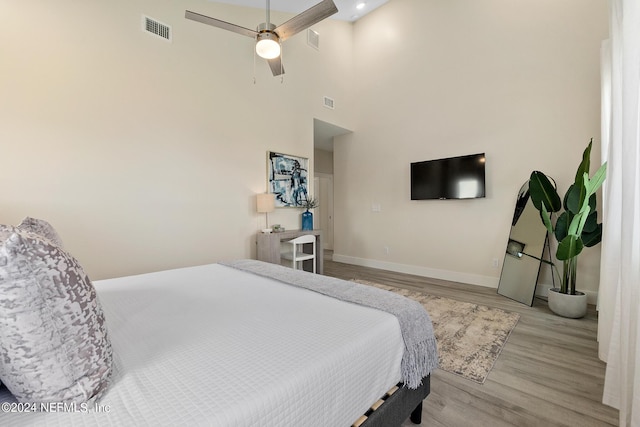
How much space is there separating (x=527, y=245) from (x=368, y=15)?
485 centimetres

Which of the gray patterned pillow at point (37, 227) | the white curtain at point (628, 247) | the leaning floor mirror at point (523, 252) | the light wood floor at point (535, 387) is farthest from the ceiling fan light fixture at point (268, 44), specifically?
the leaning floor mirror at point (523, 252)

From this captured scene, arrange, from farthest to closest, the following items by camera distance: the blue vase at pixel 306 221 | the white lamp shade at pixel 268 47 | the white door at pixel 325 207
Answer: the white door at pixel 325 207 < the blue vase at pixel 306 221 < the white lamp shade at pixel 268 47

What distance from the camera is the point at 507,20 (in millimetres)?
Result: 3576

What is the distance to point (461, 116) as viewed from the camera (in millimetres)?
3990

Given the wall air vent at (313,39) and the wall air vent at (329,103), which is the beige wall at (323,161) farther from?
the wall air vent at (313,39)

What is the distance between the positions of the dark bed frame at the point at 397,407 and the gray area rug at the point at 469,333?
0.70 meters

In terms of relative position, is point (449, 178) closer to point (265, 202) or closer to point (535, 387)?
point (265, 202)

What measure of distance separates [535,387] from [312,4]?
15.9ft

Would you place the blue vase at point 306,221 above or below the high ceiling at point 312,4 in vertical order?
below

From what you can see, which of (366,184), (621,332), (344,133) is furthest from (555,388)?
(344,133)

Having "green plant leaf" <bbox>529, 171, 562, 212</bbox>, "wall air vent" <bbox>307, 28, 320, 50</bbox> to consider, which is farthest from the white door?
"green plant leaf" <bbox>529, 171, 562, 212</bbox>

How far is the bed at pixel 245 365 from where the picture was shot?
25.8 inches

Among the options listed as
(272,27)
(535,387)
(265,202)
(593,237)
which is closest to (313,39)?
(272,27)

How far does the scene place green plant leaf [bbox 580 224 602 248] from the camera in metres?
2.68
